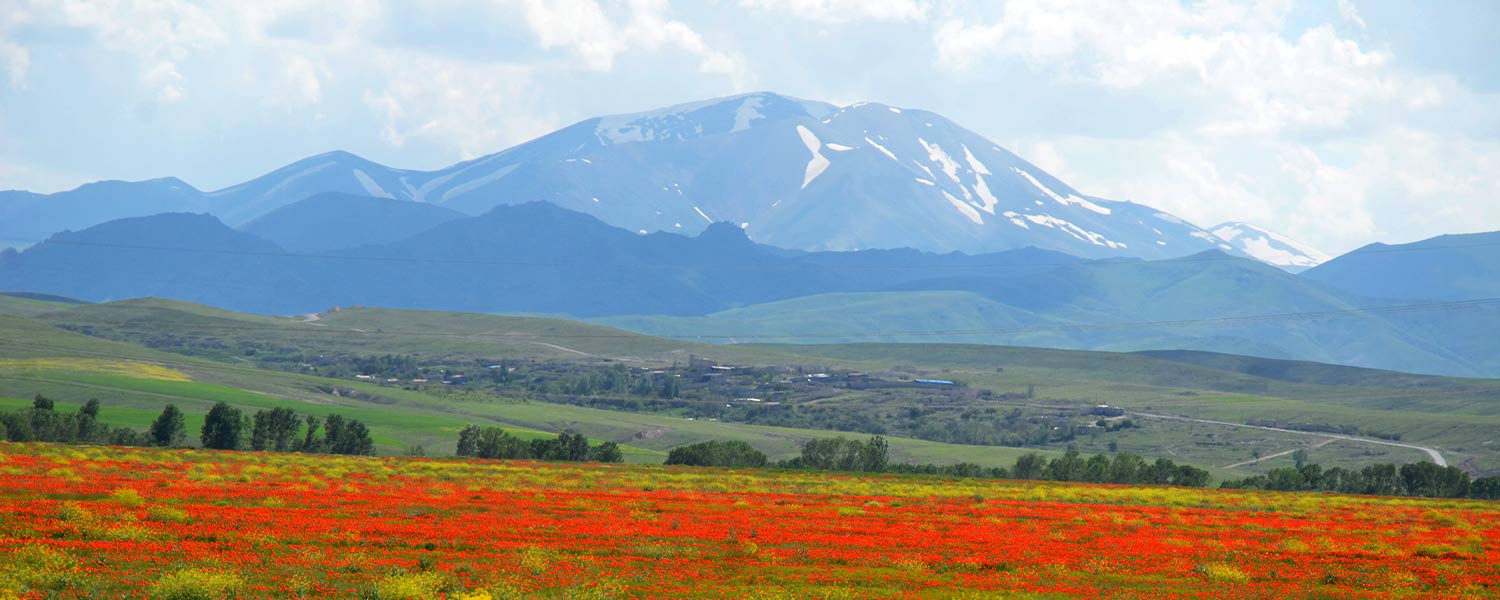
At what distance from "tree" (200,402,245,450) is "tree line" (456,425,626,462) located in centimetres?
1890

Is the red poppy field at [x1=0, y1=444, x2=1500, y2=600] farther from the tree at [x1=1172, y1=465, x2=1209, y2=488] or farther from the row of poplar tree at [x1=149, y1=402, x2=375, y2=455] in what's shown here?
the tree at [x1=1172, y1=465, x2=1209, y2=488]

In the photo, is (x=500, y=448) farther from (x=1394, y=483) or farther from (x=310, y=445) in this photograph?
(x=1394, y=483)

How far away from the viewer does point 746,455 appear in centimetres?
12406

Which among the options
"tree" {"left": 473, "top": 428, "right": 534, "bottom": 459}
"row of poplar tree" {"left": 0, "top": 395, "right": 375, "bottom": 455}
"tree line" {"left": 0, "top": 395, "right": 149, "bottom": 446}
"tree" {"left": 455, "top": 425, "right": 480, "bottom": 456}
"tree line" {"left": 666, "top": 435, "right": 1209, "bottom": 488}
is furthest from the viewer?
"tree" {"left": 455, "top": 425, "right": 480, "bottom": 456}

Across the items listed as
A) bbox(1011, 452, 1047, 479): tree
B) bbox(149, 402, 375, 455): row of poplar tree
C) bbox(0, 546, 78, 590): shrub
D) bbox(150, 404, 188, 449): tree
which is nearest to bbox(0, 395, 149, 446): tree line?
bbox(150, 404, 188, 449): tree

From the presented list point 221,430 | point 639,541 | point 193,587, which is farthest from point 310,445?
point 193,587

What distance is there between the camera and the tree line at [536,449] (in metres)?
118

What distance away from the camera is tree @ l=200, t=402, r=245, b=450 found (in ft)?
377

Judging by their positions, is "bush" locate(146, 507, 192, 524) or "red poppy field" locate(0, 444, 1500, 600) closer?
"red poppy field" locate(0, 444, 1500, 600)

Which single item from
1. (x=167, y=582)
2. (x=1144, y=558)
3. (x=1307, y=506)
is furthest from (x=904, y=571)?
(x=1307, y=506)

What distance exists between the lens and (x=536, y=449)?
4715 inches

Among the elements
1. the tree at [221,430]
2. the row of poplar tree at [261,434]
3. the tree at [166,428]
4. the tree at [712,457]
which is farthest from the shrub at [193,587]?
the tree at [221,430]

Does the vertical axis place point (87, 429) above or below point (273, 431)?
above

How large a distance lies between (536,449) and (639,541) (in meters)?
75.1
